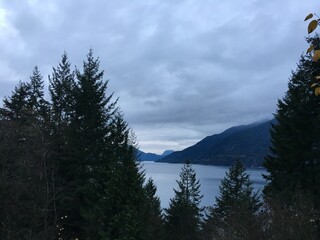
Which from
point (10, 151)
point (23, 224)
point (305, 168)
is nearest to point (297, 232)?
point (305, 168)

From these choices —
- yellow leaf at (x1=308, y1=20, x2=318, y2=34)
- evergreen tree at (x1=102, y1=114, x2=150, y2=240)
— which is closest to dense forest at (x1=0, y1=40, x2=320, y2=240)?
evergreen tree at (x1=102, y1=114, x2=150, y2=240)

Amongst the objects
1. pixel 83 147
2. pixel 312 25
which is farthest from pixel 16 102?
pixel 312 25

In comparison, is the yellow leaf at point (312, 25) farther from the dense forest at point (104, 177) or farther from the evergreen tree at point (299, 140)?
the evergreen tree at point (299, 140)

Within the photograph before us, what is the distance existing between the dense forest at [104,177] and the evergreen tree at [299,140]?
0.19ft

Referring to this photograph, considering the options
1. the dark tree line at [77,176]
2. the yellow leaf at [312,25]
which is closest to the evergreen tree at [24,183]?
the dark tree line at [77,176]

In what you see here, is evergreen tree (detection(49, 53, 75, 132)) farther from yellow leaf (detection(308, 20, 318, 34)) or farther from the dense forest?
yellow leaf (detection(308, 20, 318, 34))

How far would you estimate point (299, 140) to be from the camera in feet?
66.6

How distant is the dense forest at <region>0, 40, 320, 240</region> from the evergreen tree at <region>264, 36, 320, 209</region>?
0.19 feet

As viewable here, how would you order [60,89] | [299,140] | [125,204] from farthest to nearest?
[60,89], [299,140], [125,204]

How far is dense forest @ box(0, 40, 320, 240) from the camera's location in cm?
1376

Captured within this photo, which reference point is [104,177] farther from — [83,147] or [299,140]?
[299,140]

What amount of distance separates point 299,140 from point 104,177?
37.1 ft

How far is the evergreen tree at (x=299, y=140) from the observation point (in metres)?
19.8

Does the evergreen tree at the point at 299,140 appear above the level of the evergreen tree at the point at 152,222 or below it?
above
